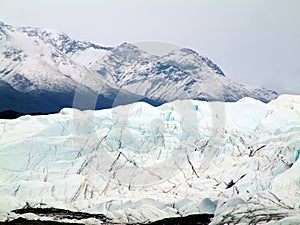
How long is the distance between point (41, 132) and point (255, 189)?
3757 centimetres

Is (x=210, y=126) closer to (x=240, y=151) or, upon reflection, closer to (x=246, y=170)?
(x=240, y=151)

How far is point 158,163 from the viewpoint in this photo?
75438mm

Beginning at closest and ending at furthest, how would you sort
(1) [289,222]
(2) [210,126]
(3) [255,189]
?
(1) [289,222] → (3) [255,189] → (2) [210,126]

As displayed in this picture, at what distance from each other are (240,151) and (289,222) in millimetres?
28834

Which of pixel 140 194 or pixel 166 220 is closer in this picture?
pixel 166 220

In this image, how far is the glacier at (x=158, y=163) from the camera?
6200cm

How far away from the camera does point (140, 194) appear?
66.4 meters

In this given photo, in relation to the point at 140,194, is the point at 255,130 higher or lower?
higher

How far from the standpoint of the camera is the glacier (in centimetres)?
6200

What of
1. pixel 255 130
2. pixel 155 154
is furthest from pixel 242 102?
pixel 155 154

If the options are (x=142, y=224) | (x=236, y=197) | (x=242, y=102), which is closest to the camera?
(x=142, y=224)

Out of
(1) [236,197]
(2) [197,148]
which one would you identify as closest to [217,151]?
(2) [197,148]

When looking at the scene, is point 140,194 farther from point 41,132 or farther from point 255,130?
point 255,130

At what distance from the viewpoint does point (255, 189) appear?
66375mm
